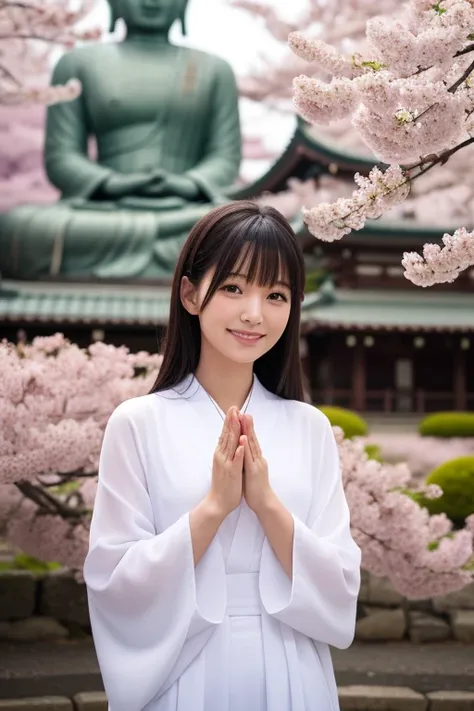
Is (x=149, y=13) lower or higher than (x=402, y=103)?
lower

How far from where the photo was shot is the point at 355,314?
1535 cm

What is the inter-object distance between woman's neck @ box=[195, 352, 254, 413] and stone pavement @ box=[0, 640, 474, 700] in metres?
2.67

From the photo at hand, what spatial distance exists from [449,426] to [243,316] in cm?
1032

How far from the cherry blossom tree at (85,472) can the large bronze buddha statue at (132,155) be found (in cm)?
906

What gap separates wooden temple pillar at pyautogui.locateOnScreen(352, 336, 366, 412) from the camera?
15.4 meters

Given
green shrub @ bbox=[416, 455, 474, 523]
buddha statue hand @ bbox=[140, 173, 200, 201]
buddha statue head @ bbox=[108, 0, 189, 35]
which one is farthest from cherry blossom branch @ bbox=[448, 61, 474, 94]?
buddha statue head @ bbox=[108, 0, 189, 35]

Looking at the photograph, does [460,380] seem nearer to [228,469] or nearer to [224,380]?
[224,380]

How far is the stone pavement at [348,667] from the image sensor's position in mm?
4730

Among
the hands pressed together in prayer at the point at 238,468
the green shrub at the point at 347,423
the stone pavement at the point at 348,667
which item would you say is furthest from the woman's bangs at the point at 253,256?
the green shrub at the point at 347,423

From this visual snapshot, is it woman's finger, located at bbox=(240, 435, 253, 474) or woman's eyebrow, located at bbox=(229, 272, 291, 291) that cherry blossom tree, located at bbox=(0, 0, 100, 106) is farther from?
woman's finger, located at bbox=(240, 435, 253, 474)

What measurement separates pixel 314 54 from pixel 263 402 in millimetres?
1017

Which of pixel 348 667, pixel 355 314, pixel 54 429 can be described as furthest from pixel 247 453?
pixel 355 314

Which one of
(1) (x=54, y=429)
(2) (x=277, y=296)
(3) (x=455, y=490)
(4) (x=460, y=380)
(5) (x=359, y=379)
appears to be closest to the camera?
(2) (x=277, y=296)

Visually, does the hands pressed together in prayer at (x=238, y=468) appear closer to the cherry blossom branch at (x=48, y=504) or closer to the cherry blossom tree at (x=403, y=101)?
the cherry blossom tree at (x=403, y=101)
